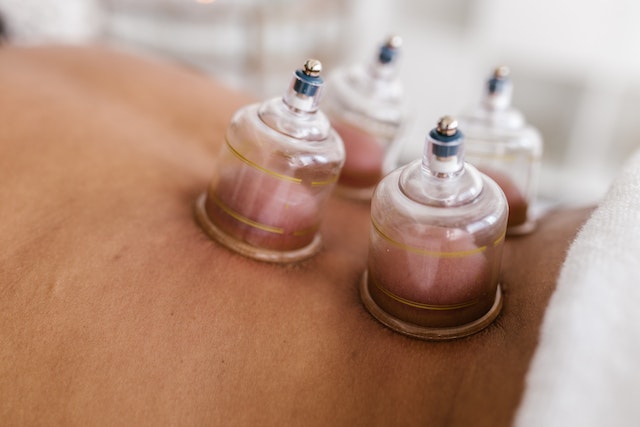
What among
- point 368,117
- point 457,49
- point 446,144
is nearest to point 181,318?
point 446,144

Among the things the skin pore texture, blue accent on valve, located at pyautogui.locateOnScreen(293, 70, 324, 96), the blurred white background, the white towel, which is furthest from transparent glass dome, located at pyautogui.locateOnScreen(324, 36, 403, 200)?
the blurred white background

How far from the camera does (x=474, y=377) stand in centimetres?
54

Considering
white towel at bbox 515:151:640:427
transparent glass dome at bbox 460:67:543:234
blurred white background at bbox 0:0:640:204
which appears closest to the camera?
white towel at bbox 515:151:640:427

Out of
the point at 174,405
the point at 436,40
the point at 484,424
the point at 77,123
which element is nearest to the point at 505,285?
the point at 484,424

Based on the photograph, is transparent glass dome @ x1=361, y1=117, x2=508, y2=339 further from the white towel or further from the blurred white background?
the blurred white background

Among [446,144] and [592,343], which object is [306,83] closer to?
[446,144]

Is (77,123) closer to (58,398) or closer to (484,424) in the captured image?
(58,398)

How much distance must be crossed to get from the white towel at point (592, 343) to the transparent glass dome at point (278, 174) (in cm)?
25

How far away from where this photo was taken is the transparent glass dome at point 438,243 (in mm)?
581

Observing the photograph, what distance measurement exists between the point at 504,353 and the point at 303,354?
0.16 meters

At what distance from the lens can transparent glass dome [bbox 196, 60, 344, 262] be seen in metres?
0.66

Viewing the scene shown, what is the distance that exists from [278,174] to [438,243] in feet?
0.56

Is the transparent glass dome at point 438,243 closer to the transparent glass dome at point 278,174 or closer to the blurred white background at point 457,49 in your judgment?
the transparent glass dome at point 278,174

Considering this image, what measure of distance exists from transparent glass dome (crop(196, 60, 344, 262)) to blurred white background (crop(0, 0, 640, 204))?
90cm
